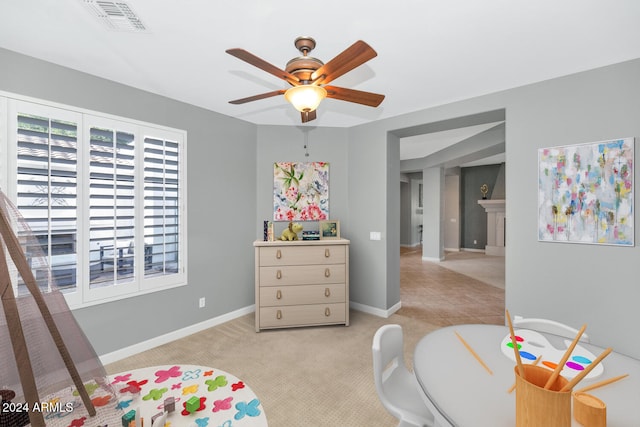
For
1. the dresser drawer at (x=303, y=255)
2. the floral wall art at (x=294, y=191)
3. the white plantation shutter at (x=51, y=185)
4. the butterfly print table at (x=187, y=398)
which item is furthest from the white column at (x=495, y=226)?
the white plantation shutter at (x=51, y=185)

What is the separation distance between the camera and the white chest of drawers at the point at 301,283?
3.25 metres

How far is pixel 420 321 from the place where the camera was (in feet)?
11.5

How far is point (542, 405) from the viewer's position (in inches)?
31.7

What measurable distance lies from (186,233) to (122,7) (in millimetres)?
2096

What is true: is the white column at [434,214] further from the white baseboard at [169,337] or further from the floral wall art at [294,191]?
the white baseboard at [169,337]

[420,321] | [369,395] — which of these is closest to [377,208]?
[420,321]

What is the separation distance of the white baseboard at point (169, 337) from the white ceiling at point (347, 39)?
8.32ft

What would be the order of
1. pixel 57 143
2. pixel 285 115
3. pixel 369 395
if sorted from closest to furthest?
1. pixel 369 395
2. pixel 57 143
3. pixel 285 115

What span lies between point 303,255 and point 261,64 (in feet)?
7.42

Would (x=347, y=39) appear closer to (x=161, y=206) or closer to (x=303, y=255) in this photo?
(x=303, y=255)

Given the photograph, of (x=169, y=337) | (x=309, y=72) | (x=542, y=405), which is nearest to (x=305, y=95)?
(x=309, y=72)

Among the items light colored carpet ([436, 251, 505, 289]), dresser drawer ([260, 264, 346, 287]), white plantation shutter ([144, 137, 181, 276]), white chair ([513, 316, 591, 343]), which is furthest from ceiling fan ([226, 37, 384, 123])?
light colored carpet ([436, 251, 505, 289])

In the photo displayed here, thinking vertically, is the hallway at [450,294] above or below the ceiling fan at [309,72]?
below

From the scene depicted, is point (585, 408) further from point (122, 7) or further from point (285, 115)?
point (285, 115)
